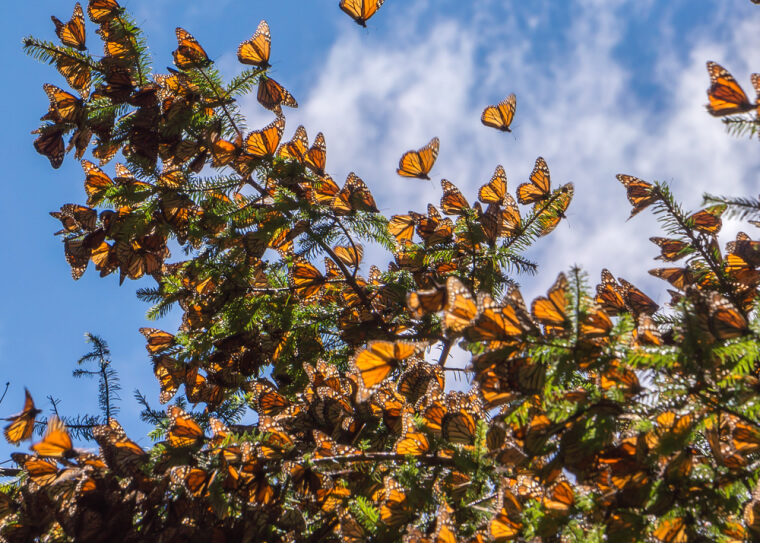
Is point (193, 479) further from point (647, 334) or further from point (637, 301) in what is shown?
point (637, 301)

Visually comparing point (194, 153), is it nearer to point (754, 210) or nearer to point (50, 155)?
point (50, 155)

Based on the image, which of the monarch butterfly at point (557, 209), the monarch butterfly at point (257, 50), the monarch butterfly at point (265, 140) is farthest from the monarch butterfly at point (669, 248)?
the monarch butterfly at point (257, 50)

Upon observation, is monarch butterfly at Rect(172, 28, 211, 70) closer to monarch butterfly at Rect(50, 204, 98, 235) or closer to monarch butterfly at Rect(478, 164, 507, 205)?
monarch butterfly at Rect(50, 204, 98, 235)

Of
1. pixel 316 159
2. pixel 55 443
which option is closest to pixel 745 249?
pixel 316 159

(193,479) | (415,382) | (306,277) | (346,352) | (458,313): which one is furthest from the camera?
(346,352)

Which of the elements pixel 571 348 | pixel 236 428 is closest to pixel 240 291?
pixel 236 428

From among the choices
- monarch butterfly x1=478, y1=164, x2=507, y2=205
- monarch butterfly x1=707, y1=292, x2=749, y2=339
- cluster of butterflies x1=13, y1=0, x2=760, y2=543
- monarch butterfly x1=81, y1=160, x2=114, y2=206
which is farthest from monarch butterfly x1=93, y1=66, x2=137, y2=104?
monarch butterfly x1=707, y1=292, x2=749, y2=339

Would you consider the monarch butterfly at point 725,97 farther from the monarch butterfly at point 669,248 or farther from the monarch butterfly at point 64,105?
the monarch butterfly at point 64,105
